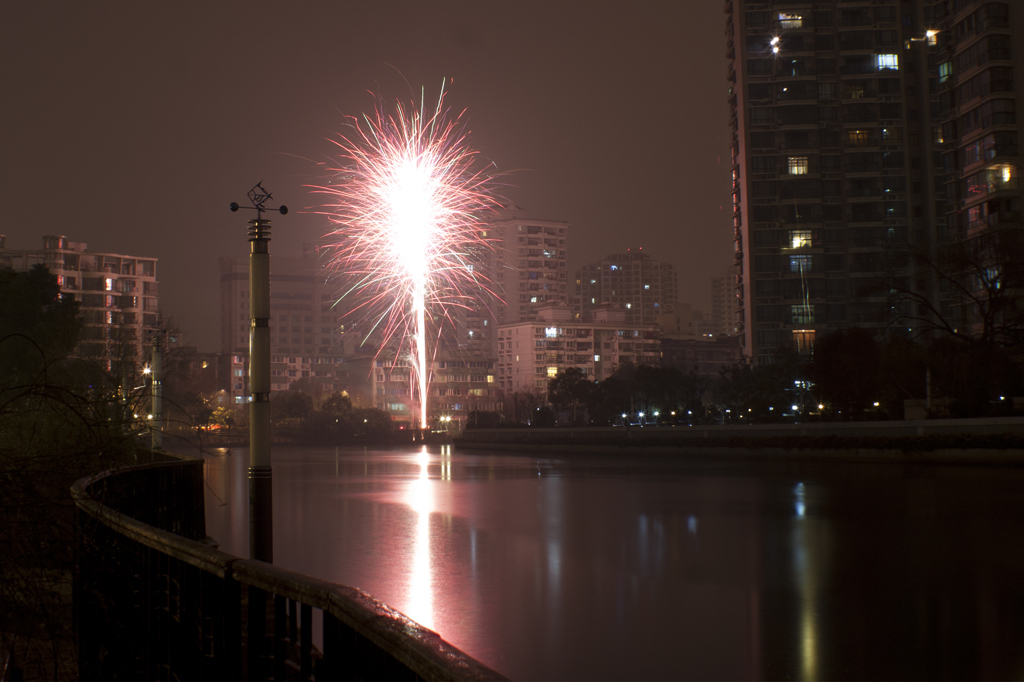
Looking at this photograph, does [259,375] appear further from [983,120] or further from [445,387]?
[445,387]

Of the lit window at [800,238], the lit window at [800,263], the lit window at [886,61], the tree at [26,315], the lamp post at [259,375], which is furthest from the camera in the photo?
the lit window at [886,61]

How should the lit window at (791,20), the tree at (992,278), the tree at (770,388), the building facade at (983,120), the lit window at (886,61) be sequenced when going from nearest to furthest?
the tree at (992,278)
the building facade at (983,120)
the tree at (770,388)
the lit window at (886,61)
the lit window at (791,20)

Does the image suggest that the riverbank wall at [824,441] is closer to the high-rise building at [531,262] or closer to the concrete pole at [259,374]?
the concrete pole at [259,374]

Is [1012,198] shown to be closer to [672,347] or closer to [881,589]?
[881,589]

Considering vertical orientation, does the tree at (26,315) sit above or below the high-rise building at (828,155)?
below

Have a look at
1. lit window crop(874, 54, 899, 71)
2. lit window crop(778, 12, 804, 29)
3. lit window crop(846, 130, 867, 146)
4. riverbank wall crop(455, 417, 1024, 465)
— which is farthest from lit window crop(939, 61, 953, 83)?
riverbank wall crop(455, 417, 1024, 465)

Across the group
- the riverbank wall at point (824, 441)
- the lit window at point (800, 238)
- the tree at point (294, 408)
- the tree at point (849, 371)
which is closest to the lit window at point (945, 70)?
the lit window at point (800, 238)

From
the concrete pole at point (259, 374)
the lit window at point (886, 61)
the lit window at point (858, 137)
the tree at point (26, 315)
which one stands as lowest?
the concrete pole at point (259, 374)

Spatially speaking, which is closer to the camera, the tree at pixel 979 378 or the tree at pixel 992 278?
the tree at pixel 979 378
